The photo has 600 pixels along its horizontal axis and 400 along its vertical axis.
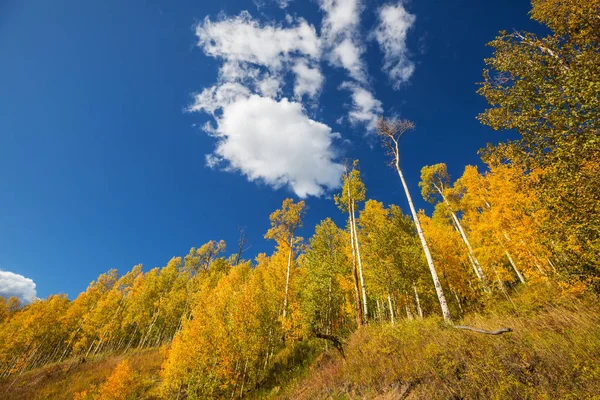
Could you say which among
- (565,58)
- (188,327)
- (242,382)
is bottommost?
(242,382)

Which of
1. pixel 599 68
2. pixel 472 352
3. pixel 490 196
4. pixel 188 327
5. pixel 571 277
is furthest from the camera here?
pixel 188 327

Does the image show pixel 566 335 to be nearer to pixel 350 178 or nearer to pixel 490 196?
pixel 490 196

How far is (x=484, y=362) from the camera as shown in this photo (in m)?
5.59

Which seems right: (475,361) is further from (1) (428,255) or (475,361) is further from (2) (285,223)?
(2) (285,223)

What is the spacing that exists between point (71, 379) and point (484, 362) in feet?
108

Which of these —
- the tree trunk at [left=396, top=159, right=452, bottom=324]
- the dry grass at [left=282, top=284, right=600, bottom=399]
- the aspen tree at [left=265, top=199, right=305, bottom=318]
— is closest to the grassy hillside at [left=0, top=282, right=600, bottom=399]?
the dry grass at [left=282, top=284, right=600, bottom=399]

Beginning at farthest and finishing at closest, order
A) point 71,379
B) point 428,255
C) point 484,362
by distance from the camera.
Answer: point 71,379
point 428,255
point 484,362

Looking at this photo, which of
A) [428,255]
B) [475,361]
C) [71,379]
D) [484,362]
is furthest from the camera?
[71,379]

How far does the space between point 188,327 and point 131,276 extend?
3447cm

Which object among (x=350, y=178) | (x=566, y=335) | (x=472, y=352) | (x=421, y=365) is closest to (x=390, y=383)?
(x=421, y=365)

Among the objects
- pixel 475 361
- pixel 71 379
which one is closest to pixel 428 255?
pixel 475 361

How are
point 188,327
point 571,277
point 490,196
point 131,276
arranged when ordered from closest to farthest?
point 571,277 < point 490,196 < point 188,327 < point 131,276

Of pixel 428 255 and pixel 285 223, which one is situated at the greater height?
pixel 285 223

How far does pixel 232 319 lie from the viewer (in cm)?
1356
